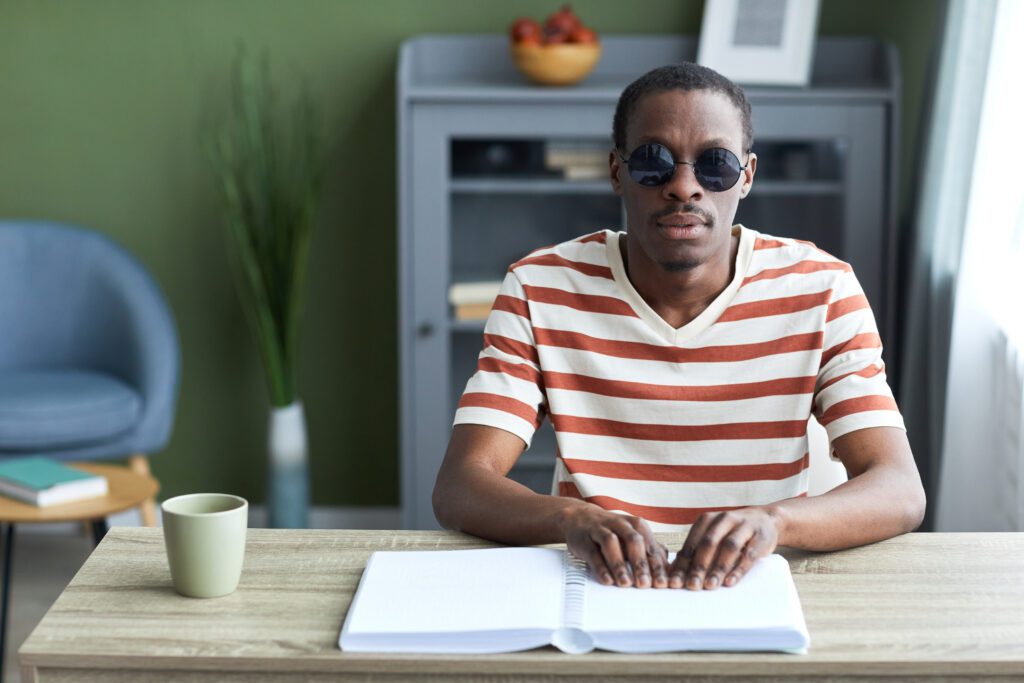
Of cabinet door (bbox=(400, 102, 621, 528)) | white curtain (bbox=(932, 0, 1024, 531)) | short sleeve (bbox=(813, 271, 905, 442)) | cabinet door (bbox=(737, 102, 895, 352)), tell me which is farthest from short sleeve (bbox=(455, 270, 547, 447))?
cabinet door (bbox=(737, 102, 895, 352))

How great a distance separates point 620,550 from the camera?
1.15 m

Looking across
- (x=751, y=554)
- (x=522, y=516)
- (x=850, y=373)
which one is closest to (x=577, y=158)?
(x=850, y=373)

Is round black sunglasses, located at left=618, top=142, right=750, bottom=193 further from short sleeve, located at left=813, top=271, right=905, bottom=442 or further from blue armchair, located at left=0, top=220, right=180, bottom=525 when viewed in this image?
blue armchair, located at left=0, top=220, right=180, bottom=525

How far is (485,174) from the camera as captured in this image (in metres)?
3.04

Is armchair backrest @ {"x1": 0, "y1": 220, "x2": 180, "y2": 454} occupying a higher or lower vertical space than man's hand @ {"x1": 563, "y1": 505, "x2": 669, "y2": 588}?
lower

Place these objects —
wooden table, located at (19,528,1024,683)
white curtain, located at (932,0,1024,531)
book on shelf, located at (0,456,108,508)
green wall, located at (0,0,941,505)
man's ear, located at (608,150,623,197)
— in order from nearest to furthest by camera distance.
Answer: wooden table, located at (19,528,1024,683)
man's ear, located at (608,150,623,197)
white curtain, located at (932,0,1024,531)
book on shelf, located at (0,456,108,508)
green wall, located at (0,0,941,505)

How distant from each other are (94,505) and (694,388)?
138 cm

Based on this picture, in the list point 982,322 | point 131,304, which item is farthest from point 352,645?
point 131,304

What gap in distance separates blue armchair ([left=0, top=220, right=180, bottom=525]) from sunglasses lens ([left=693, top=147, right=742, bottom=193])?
1.92 metres

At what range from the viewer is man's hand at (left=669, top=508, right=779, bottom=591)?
112cm

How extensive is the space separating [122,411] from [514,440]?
1.74m

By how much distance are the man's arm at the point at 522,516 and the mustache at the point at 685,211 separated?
315 mm

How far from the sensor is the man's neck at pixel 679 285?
1.57 meters

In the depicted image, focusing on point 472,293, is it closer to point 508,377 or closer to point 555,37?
point 555,37
